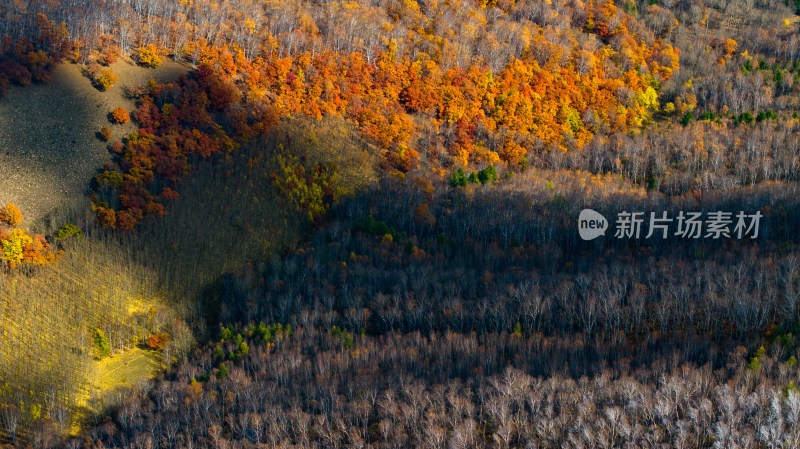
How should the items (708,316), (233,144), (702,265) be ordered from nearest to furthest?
1. (708,316)
2. (702,265)
3. (233,144)

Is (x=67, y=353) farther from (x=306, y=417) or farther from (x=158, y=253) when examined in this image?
(x=306, y=417)

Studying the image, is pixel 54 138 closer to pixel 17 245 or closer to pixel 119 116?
pixel 119 116

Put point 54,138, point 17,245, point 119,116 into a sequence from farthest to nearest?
point 119,116
point 54,138
point 17,245

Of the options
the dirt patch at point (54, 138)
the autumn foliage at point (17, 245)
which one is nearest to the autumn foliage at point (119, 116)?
the dirt patch at point (54, 138)

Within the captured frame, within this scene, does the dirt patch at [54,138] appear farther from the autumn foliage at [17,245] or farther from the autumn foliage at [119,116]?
the autumn foliage at [17,245]

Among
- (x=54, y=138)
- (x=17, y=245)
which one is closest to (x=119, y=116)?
(x=54, y=138)

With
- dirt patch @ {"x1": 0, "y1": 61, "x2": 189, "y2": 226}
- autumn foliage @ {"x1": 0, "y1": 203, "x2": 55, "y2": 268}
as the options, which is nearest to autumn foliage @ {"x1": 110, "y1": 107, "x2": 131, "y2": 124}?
dirt patch @ {"x1": 0, "y1": 61, "x2": 189, "y2": 226}

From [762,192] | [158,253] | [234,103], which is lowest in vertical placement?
[158,253]

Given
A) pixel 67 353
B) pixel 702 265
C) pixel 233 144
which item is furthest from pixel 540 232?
pixel 67 353
